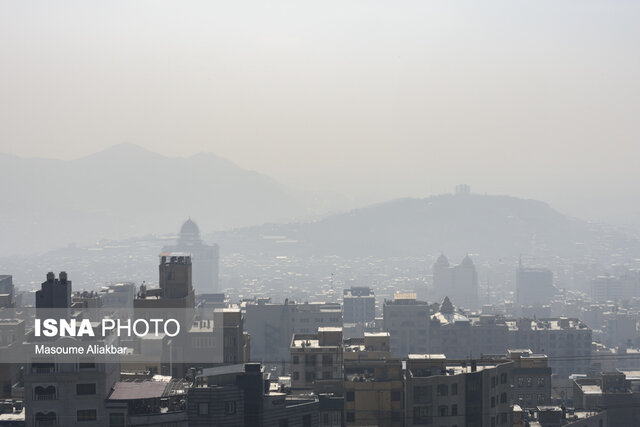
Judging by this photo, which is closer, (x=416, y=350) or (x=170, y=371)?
(x=170, y=371)

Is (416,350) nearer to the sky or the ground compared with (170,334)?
nearer to the ground

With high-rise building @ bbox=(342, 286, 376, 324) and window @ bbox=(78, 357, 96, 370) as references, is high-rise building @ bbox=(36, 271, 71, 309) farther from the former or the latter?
high-rise building @ bbox=(342, 286, 376, 324)

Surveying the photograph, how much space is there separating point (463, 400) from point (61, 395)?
16.3 meters

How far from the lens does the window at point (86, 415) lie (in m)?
34.8

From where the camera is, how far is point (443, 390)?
43438 mm

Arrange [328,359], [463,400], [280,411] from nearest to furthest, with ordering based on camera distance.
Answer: [280,411] → [463,400] → [328,359]

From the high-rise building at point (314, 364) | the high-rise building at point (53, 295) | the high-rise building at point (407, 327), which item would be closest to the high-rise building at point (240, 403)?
the high-rise building at point (53, 295)

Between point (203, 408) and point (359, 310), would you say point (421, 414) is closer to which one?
point (203, 408)

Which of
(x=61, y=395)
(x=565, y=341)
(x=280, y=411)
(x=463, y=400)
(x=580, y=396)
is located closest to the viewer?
(x=61, y=395)

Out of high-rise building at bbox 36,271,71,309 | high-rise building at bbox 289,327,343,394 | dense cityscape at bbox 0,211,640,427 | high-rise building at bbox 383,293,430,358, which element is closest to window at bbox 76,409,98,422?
dense cityscape at bbox 0,211,640,427

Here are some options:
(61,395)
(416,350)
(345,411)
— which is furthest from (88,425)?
(416,350)

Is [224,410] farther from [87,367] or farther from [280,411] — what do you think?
[87,367]

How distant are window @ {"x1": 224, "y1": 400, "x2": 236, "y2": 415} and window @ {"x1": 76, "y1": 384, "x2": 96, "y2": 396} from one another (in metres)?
4.23

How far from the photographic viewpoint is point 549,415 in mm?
54438
